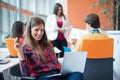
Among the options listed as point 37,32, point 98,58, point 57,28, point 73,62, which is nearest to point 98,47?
point 98,58

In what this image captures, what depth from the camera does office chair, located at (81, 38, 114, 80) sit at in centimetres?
303

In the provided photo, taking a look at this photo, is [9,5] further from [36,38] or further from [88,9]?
[36,38]

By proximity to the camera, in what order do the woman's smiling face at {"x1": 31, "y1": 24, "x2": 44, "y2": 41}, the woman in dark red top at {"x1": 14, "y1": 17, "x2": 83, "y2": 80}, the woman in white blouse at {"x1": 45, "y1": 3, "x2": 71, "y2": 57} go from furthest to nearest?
1. the woman in white blouse at {"x1": 45, "y1": 3, "x2": 71, "y2": 57}
2. the woman's smiling face at {"x1": 31, "y1": 24, "x2": 44, "y2": 41}
3. the woman in dark red top at {"x1": 14, "y1": 17, "x2": 83, "y2": 80}

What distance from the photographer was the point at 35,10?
6902 mm

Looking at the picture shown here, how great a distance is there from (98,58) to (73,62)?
0.67m

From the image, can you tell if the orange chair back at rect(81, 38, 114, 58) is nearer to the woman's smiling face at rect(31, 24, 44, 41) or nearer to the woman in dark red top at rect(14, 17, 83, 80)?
the woman in dark red top at rect(14, 17, 83, 80)

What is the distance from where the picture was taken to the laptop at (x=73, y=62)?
2455mm

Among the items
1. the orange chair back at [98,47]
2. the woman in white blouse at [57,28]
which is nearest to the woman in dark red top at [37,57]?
the orange chair back at [98,47]

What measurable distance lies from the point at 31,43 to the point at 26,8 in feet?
13.4

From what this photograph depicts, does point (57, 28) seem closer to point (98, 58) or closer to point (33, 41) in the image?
point (98, 58)

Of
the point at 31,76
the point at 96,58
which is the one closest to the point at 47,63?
the point at 31,76

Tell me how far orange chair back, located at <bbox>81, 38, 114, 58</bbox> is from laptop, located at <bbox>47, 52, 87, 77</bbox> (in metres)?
0.50

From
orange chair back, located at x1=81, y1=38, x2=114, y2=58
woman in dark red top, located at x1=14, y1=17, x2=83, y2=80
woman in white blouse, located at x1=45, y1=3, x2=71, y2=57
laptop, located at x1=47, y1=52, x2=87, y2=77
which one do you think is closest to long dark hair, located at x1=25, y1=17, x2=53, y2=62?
woman in dark red top, located at x1=14, y1=17, x2=83, y2=80

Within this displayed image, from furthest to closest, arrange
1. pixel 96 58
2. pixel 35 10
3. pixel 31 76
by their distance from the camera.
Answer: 1. pixel 35 10
2. pixel 96 58
3. pixel 31 76
